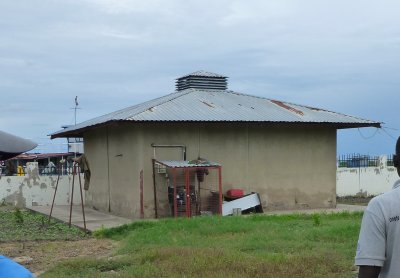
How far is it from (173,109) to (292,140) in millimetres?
4065

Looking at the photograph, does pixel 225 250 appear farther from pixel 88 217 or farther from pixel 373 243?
pixel 88 217

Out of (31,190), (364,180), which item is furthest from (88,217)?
(364,180)

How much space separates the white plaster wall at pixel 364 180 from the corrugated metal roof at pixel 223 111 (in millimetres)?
6511

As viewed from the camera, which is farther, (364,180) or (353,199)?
(364,180)

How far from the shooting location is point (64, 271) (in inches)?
356

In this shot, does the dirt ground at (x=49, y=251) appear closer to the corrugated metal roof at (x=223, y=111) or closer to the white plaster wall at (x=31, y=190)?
the corrugated metal roof at (x=223, y=111)

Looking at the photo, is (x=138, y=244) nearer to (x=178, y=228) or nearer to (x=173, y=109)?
(x=178, y=228)

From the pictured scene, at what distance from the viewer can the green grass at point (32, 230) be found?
14102mm

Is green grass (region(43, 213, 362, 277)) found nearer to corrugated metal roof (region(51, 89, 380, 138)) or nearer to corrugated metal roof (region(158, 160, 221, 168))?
corrugated metal roof (region(158, 160, 221, 168))

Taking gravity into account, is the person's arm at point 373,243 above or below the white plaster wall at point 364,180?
above

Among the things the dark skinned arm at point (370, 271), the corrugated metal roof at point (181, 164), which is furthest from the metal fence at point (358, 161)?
the dark skinned arm at point (370, 271)

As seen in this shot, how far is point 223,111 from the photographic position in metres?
18.8

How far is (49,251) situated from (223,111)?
8.40 meters

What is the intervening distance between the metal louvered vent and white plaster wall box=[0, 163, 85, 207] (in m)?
5.86
